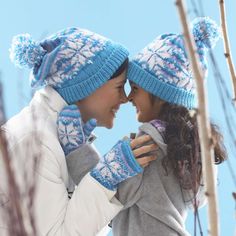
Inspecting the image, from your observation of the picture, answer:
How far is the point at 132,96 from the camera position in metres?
1.35

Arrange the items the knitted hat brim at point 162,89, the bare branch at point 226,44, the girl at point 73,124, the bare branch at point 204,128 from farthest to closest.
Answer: the knitted hat brim at point 162,89, the girl at point 73,124, the bare branch at point 226,44, the bare branch at point 204,128

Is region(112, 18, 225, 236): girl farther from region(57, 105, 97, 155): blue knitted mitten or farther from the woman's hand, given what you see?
region(57, 105, 97, 155): blue knitted mitten

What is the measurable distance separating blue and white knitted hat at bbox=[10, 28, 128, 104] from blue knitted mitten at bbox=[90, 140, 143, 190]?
23 centimetres

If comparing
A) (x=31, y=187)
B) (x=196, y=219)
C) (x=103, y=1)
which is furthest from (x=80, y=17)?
(x=31, y=187)

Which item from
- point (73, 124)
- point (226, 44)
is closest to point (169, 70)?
point (73, 124)

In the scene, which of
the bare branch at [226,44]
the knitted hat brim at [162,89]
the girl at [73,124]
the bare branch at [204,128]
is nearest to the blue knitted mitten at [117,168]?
the girl at [73,124]

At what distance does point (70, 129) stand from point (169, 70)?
0.27 m

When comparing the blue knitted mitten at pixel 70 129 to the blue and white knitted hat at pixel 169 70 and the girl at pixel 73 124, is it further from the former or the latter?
the blue and white knitted hat at pixel 169 70

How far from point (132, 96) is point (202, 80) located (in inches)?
31.6

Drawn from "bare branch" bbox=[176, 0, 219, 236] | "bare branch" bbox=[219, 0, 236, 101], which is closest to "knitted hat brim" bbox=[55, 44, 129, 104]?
"bare branch" bbox=[219, 0, 236, 101]

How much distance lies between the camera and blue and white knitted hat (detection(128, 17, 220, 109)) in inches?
50.4

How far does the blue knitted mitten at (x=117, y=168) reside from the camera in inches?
43.8

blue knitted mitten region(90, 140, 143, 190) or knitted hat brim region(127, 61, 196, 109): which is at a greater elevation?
knitted hat brim region(127, 61, 196, 109)

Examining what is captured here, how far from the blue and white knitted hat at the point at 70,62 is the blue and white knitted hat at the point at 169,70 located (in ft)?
0.20
